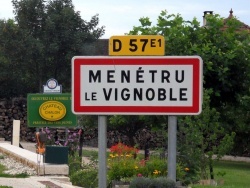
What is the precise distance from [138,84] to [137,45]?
A: 28 centimetres

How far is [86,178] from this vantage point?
56.7ft

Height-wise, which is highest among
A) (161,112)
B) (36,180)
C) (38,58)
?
(38,58)

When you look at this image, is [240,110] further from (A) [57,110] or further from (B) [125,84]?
(B) [125,84]

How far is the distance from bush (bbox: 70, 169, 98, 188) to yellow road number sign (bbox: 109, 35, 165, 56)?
1089 cm

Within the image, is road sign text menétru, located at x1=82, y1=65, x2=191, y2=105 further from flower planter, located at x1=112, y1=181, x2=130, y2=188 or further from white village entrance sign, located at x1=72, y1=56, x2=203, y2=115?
flower planter, located at x1=112, y1=181, x2=130, y2=188

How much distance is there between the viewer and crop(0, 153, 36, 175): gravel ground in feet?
64.9

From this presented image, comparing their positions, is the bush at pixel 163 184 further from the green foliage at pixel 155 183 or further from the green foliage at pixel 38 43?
the green foliage at pixel 38 43

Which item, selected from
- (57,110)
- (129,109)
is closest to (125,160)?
(57,110)

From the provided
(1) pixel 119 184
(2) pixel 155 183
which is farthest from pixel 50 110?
(2) pixel 155 183

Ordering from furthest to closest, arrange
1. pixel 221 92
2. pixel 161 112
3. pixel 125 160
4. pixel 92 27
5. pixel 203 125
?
pixel 92 27
pixel 221 92
pixel 203 125
pixel 125 160
pixel 161 112

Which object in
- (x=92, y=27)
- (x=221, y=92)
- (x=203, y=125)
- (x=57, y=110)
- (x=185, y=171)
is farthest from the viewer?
(x=92, y=27)

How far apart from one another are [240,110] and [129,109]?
20389 millimetres

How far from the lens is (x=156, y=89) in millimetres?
5660

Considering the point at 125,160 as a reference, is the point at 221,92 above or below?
above
